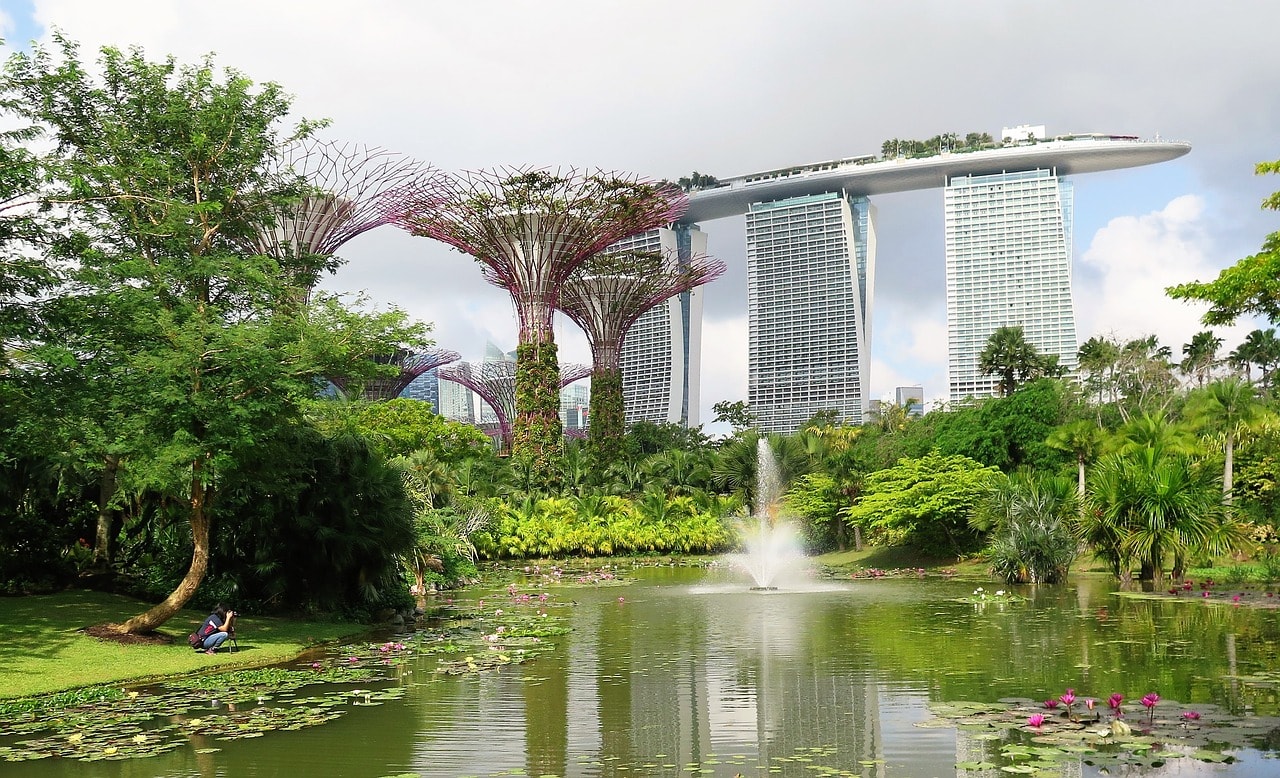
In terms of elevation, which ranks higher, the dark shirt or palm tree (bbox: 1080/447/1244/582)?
palm tree (bbox: 1080/447/1244/582)

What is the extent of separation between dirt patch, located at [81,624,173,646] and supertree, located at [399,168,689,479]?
98.5 feet

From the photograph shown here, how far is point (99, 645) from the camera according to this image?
45.3 feet

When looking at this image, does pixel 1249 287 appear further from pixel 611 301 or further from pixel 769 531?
pixel 611 301

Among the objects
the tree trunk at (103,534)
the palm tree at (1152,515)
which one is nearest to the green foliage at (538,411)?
the palm tree at (1152,515)

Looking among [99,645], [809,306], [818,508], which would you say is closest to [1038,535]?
[818,508]

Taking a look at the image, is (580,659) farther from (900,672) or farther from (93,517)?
(93,517)

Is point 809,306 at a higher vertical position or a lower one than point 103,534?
higher

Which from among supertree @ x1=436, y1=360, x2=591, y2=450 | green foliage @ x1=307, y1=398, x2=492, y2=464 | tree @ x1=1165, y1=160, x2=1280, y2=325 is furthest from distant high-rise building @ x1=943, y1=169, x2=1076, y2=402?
tree @ x1=1165, y1=160, x2=1280, y2=325

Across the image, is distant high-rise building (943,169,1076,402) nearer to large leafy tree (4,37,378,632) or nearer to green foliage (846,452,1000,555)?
green foliage (846,452,1000,555)

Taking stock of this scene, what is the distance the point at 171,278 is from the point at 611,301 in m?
43.9

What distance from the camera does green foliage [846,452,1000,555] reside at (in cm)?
3256

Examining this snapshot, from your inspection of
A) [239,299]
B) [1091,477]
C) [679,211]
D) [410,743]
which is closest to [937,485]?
[1091,477]

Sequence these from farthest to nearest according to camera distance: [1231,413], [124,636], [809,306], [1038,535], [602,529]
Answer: [809,306] → [602,529] → [1231,413] → [1038,535] → [124,636]

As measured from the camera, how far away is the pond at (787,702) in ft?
27.7
